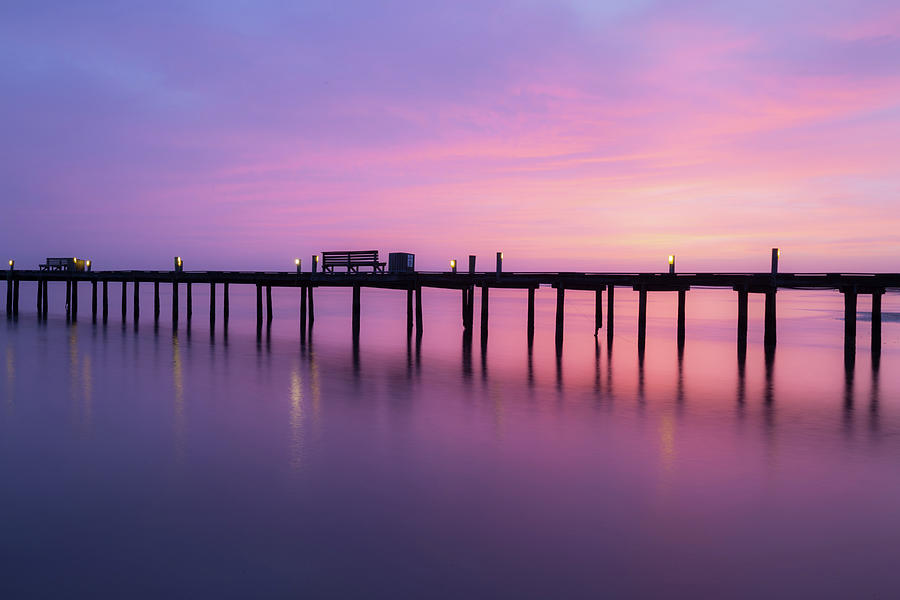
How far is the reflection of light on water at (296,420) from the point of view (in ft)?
39.4

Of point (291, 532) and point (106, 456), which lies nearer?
point (291, 532)

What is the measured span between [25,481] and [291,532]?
16.6ft

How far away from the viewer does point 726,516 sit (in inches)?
364

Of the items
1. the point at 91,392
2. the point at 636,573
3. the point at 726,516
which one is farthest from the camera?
the point at 91,392

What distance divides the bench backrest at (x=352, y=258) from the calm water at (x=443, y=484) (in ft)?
36.2

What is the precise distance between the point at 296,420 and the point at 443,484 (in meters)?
5.84

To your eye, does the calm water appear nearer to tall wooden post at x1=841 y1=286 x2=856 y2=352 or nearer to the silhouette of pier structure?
tall wooden post at x1=841 y1=286 x2=856 y2=352

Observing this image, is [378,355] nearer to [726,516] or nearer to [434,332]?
[434,332]

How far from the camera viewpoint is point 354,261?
1320 inches

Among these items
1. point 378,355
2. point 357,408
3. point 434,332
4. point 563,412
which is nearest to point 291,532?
point 357,408

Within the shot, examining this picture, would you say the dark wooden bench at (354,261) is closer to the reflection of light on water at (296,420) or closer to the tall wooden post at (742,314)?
the reflection of light on water at (296,420)

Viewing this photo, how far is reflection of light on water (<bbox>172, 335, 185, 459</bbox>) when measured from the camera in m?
12.9

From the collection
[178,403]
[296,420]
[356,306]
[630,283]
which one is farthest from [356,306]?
[296,420]

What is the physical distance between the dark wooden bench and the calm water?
10.8 m
